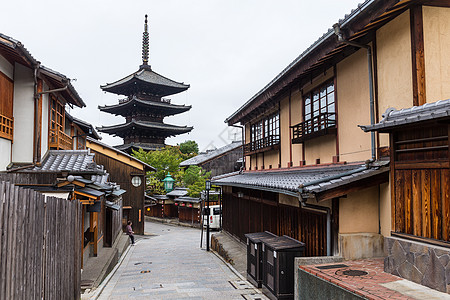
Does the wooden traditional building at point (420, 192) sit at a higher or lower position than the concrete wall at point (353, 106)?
lower

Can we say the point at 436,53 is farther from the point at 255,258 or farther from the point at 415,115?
the point at 255,258

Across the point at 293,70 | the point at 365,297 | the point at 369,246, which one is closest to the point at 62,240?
the point at 365,297

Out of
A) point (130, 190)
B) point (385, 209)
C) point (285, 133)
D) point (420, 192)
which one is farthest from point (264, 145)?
point (130, 190)

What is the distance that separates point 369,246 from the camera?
27.7 ft

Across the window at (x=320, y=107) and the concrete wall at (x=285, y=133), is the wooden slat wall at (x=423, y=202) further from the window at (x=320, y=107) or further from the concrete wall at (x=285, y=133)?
the concrete wall at (x=285, y=133)

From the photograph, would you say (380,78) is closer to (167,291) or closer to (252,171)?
(167,291)

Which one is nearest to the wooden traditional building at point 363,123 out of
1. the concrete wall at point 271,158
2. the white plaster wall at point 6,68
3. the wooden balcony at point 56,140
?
the concrete wall at point 271,158

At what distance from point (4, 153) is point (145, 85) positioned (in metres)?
35.5

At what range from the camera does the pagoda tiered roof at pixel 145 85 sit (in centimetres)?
4543

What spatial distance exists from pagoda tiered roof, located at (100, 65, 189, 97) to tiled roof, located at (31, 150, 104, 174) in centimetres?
3175

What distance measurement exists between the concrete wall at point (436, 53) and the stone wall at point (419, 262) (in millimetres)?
3069

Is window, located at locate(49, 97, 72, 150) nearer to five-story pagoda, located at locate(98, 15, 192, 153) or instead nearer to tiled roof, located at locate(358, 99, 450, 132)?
tiled roof, located at locate(358, 99, 450, 132)

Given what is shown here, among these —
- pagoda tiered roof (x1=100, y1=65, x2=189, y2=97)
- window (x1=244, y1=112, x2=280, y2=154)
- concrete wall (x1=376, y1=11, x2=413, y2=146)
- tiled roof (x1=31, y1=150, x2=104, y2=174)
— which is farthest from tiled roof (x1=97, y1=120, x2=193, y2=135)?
concrete wall (x1=376, y1=11, x2=413, y2=146)

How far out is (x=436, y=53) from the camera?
24.7ft
